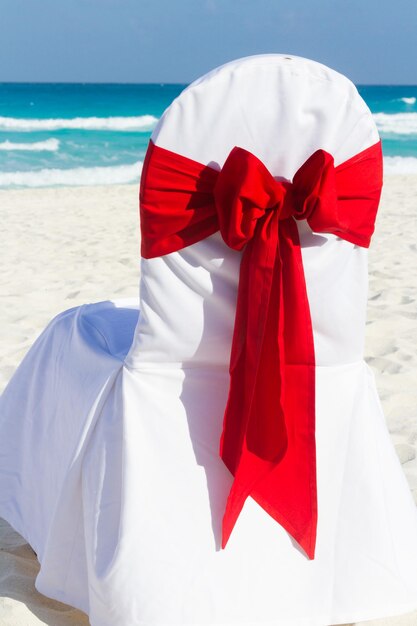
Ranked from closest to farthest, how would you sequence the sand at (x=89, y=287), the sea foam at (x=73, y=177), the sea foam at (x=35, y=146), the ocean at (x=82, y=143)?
1. the sand at (x=89, y=287)
2. the sea foam at (x=73, y=177)
3. the ocean at (x=82, y=143)
4. the sea foam at (x=35, y=146)

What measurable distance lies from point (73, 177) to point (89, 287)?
346 inches

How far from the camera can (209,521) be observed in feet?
4.80

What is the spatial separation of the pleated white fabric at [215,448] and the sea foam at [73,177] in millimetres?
10620

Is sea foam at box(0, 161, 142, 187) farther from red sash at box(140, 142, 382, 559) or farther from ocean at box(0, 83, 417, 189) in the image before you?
red sash at box(140, 142, 382, 559)

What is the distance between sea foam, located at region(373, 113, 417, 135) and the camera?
1983 cm

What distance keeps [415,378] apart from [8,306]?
2.00 m

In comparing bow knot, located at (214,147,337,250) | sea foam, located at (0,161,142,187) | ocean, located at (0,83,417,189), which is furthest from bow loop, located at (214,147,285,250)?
sea foam, located at (0,161,142,187)

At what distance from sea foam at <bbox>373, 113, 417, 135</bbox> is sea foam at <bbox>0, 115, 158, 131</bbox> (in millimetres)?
5922

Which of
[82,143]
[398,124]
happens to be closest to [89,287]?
[82,143]

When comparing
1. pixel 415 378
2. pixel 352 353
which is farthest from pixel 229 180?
pixel 415 378

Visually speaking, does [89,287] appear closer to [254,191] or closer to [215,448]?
[215,448]

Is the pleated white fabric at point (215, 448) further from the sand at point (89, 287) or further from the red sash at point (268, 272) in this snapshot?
the sand at point (89, 287)

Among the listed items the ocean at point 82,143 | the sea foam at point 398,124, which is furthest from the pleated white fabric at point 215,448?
the sea foam at point 398,124

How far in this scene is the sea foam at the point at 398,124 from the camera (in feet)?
65.1
